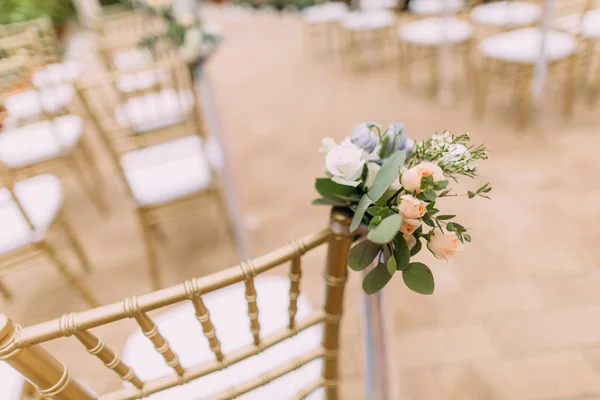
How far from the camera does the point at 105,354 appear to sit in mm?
637

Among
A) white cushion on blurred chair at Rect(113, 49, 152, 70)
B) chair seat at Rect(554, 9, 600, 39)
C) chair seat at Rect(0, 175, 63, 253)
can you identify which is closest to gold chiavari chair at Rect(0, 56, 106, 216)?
chair seat at Rect(0, 175, 63, 253)

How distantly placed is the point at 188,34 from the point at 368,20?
7.33ft

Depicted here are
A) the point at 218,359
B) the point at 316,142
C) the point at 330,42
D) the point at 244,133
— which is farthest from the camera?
the point at 330,42

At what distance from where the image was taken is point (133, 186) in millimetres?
1654

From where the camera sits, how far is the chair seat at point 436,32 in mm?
2830

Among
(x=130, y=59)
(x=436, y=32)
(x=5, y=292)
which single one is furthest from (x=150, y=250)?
(x=436, y=32)

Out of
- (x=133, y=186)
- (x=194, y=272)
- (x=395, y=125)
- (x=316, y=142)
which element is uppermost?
(x=395, y=125)

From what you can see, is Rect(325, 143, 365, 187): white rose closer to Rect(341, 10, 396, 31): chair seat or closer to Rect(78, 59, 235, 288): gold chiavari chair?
Rect(78, 59, 235, 288): gold chiavari chair

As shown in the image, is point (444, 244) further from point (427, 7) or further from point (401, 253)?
point (427, 7)

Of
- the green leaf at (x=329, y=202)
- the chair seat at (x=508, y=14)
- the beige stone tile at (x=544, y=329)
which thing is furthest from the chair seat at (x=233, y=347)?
the chair seat at (x=508, y=14)

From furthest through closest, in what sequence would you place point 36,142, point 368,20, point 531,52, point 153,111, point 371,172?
point 368,20
point 531,52
point 153,111
point 36,142
point 371,172

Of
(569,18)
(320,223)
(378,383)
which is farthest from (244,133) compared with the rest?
(378,383)

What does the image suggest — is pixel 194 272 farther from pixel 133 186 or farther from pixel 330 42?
pixel 330 42

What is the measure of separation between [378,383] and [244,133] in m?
2.42
